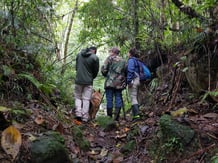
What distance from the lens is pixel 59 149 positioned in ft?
12.5

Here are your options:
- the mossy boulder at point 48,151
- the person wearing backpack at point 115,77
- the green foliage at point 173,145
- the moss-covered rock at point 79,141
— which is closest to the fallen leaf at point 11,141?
the mossy boulder at point 48,151

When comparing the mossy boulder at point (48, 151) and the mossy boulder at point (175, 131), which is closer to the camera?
the mossy boulder at point (48, 151)

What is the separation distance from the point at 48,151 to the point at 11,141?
48 centimetres

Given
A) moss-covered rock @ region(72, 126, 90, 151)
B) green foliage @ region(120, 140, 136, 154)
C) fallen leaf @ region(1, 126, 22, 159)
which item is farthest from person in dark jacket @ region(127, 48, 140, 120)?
fallen leaf @ region(1, 126, 22, 159)

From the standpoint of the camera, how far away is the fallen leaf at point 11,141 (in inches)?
134

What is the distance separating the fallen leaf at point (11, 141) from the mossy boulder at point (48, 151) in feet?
0.72

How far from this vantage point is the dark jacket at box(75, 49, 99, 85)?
7694 millimetres

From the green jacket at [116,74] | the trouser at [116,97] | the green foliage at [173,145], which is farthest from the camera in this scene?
the trouser at [116,97]

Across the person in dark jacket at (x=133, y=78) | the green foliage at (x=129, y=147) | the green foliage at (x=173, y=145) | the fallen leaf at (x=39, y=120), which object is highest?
the person in dark jacket at (x=133, y=78)

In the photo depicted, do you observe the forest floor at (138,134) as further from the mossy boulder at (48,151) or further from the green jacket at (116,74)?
the green jacket at (116,74)

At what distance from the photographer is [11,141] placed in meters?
3.49

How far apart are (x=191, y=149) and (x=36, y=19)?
16.2ft

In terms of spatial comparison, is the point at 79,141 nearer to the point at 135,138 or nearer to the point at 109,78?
the point at 135,138

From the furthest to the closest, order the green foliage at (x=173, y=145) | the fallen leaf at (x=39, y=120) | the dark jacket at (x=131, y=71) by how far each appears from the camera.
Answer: the dark jacket at (x=131, y=71)
the fallen leaf at (x=39, y=120)
the green foliage at (x=173, y=145)
